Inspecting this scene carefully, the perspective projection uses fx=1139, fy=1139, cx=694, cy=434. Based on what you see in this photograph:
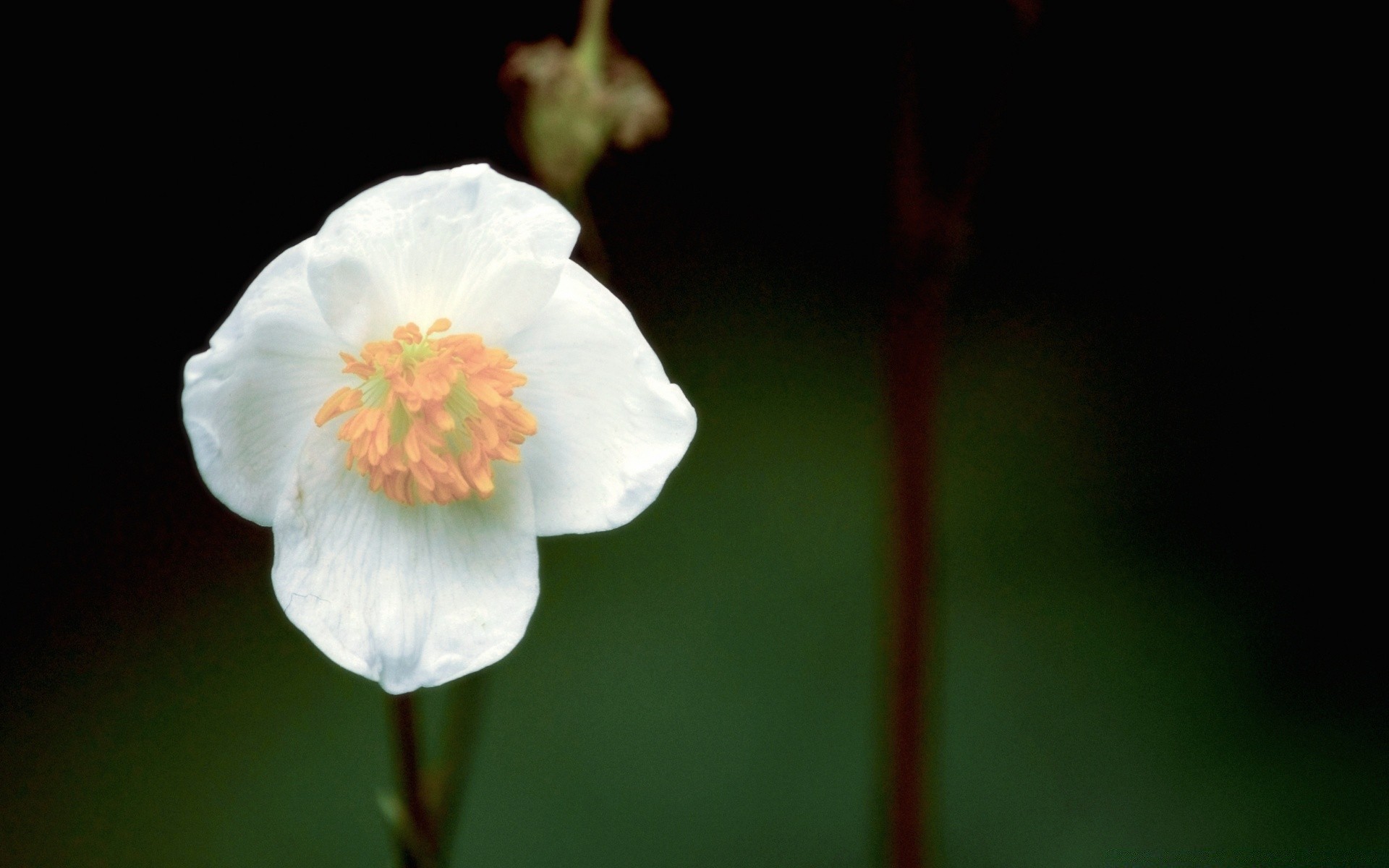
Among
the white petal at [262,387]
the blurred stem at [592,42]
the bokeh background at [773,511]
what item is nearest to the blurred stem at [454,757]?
the white petal at [262,387]

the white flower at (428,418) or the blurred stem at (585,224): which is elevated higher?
the blurred stem at (585,224)

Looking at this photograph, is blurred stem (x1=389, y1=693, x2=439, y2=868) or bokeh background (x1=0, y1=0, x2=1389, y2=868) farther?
bokeh background (x1=0, y1=0, x2=1389, y2=868)

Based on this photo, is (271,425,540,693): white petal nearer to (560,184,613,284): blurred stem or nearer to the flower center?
the flower center

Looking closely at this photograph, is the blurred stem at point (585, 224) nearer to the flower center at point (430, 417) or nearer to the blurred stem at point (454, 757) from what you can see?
the flower center at point (430, 417)

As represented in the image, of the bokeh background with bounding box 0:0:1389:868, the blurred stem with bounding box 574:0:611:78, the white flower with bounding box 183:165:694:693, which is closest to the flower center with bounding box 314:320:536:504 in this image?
the white flower with bounding box 183:165:694:693

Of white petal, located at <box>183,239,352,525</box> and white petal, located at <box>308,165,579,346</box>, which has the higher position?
white petal, located at <box>308,165,579,346</box>

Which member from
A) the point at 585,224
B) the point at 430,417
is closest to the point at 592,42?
the point at 585,224

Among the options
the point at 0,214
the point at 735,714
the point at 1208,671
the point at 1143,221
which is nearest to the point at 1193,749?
the point at 1208,671

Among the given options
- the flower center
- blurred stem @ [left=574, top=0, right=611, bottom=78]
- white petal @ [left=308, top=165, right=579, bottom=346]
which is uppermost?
blurred stem @ [left=574, top=0, right=611, bottom=78]
